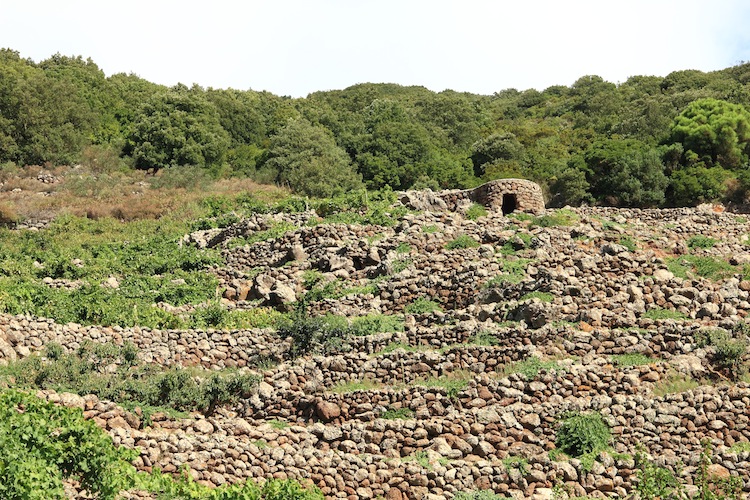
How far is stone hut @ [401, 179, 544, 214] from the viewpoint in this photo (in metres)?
23.0

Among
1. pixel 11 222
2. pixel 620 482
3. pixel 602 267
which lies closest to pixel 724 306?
pixel 602 267

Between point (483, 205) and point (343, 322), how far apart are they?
8.07m

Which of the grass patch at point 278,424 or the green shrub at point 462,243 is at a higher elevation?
the green shrub at point 462,243

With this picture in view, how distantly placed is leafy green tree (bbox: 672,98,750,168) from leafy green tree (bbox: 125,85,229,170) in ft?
59.9

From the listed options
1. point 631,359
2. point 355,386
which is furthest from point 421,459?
point 631,359

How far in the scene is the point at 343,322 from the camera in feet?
53.5

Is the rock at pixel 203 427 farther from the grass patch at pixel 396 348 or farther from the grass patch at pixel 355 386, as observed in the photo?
the grass patch at pixel 396 348

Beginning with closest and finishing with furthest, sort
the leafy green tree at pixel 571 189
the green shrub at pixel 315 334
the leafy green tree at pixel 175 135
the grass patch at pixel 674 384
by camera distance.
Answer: the grass patch at pixel 674 384
the green shrub at pixel 315 334
the leafy green tree at pixel 571 189
the leafy green tree at pixel 175 135

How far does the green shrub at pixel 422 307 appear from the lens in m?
17.1

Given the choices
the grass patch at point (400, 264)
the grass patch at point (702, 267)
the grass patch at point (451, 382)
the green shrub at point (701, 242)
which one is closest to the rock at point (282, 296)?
the grass patch at point (400, 264)

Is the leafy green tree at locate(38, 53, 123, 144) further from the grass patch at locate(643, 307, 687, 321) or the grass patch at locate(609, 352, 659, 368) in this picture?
the grass patch at locate(609, 352, 659, 368)

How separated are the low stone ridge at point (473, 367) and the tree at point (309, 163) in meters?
11.9

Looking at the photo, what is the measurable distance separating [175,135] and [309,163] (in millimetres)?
6195

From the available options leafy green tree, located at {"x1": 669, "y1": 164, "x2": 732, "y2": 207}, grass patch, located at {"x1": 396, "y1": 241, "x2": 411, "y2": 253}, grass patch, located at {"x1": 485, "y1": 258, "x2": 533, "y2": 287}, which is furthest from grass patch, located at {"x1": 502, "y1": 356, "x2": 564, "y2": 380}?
leafy green tree, located at {"x1": 669, "y1": 164, "x2": 732, "y2": 207}
